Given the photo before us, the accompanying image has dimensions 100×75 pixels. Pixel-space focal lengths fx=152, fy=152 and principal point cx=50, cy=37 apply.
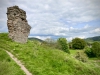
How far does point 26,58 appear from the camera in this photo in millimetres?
34688

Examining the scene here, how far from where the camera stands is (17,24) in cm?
4619

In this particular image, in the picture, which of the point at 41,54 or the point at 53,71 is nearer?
the point at 53,71

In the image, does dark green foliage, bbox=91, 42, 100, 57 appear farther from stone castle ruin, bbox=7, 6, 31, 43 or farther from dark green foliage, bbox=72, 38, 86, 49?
stone castle ruin, bbox=7, 6, 31, 43

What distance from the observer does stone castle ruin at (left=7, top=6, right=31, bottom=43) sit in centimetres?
4591

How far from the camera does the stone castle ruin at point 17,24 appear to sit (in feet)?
151

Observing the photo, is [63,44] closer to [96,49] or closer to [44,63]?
[96,49]

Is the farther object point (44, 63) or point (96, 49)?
point (96, 49)

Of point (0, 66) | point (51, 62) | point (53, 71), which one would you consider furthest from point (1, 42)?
point (0, 66)

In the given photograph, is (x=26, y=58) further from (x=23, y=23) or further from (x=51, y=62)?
(x=23, y=23)

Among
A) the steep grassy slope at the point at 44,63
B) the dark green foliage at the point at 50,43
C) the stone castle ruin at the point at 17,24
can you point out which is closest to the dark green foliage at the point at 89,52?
the dark green foliage at the point at 50,43

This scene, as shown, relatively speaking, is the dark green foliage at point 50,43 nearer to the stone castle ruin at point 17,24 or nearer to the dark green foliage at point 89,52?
the dark green foliage at point 89,52

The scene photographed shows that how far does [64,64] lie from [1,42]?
1953 cm

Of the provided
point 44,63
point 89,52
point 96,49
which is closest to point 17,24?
point 44,63

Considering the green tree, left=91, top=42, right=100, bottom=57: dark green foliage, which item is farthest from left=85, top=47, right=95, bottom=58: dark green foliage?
the green tree
